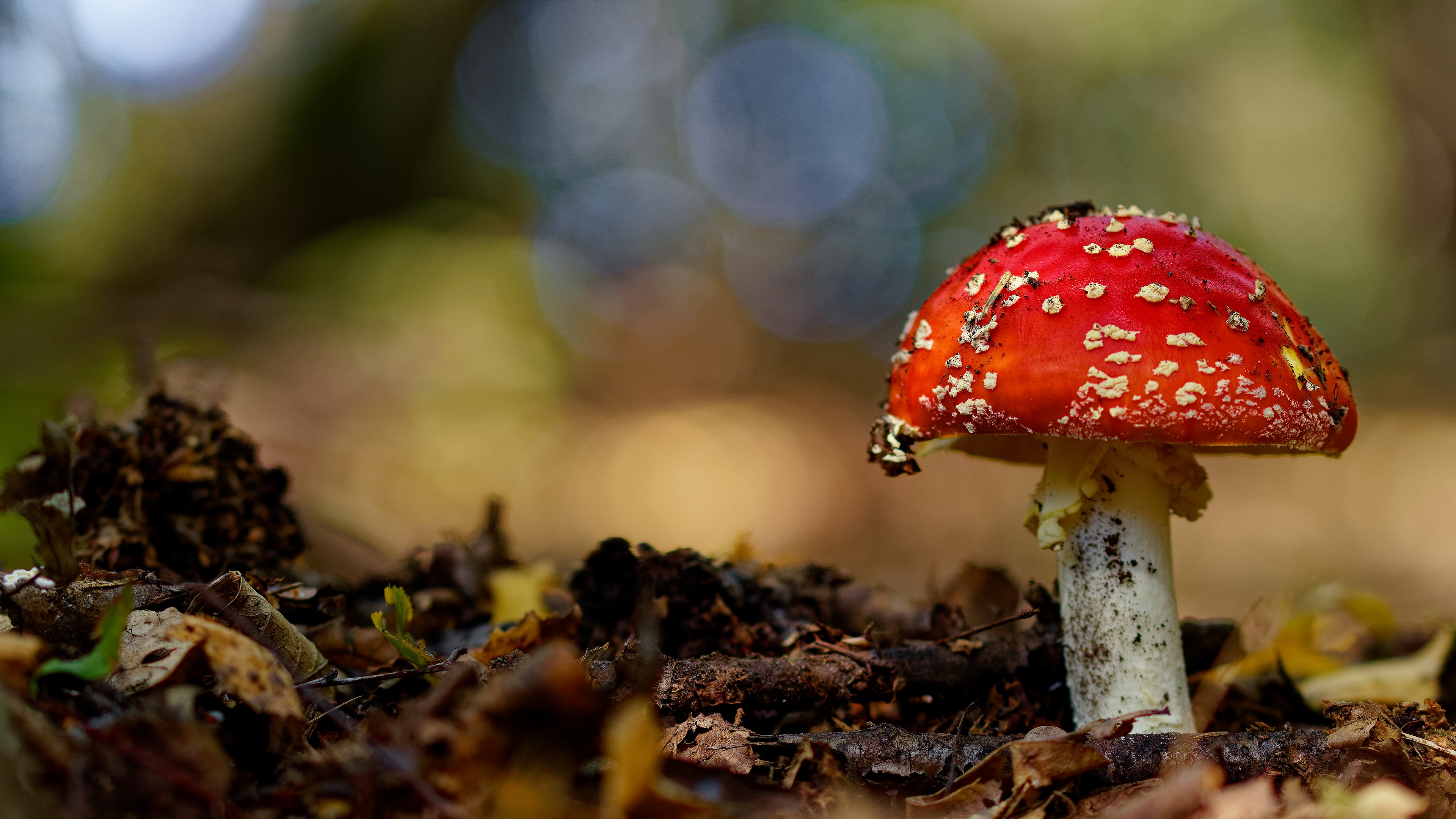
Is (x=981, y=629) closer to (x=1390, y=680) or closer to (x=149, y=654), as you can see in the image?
(x=1390, y=680)

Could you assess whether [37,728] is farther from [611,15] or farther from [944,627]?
[611,15]

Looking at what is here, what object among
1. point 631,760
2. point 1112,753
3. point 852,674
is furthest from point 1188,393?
point 631,760

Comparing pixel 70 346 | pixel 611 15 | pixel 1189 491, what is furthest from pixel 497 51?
pixel 1189 491

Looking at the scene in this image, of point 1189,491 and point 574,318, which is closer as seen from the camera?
point 1189,491

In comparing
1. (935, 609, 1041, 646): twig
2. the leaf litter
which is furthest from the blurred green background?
(935, 609, 1041, 646): twig

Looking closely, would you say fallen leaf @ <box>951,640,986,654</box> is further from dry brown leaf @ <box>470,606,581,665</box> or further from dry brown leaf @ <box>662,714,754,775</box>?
dry brown leaf @ <box>470,606,581,665</box>

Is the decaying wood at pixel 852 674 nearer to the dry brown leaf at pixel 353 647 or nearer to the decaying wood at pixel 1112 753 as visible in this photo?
the decaying wood at pixel 1112 753

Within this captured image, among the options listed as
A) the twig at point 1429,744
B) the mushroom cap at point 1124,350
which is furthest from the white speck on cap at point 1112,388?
the twig at point 1429,744
